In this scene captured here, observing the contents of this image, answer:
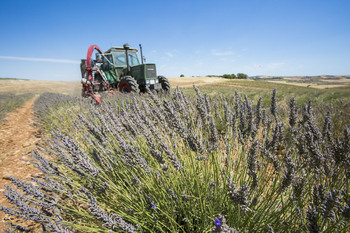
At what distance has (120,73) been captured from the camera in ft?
30.3

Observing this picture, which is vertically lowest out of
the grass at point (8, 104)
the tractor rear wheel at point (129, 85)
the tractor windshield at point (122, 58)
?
the grass at point (8, 104)

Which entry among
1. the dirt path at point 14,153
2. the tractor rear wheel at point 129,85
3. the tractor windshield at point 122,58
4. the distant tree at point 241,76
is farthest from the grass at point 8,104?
the distant tree at point 241,76

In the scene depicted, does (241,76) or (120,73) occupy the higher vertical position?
(241,76)

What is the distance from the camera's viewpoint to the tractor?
25.4 ft

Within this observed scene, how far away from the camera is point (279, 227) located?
1.15 meters

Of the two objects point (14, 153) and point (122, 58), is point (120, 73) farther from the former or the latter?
point (14, 153)

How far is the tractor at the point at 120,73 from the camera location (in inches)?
305

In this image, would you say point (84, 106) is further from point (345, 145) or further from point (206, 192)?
point (345, 145)

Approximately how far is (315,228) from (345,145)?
61 cm

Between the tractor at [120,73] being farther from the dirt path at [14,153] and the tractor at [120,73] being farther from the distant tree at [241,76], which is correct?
the distant tree at [241,76]

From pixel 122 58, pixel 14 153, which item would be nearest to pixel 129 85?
pixel 122 58

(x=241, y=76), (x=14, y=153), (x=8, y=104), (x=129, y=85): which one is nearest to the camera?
(x=14, y=153)

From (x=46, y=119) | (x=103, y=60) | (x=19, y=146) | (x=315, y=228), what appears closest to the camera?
(x=315, y=228)

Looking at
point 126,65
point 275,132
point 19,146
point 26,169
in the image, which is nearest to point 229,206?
point 275,132
